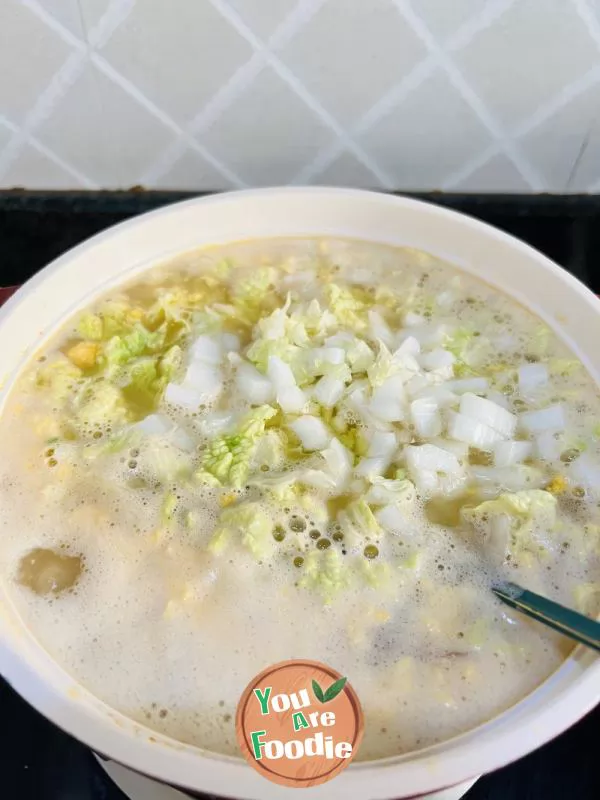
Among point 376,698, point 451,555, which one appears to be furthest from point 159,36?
point 376,698

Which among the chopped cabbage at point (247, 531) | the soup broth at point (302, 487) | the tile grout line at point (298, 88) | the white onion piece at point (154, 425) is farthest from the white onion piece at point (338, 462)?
the tile grout line at point (298, 88)

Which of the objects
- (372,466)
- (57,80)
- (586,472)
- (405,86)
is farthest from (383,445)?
(57,80)

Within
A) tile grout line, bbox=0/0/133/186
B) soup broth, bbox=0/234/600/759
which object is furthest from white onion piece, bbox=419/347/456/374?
tile grout line, bbox=0/0/133/186

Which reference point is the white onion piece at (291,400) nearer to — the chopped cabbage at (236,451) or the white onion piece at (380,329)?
the chopped cabbage at (236,451)

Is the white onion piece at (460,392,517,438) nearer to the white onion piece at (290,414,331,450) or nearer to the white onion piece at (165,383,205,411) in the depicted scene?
the white onion piece at (290,414,331,450)

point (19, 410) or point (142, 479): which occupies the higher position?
point (19, 410)

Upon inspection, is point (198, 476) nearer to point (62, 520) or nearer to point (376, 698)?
point (62, 520)

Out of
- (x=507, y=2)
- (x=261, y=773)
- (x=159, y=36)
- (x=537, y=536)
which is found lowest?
(x=537, y=536)
